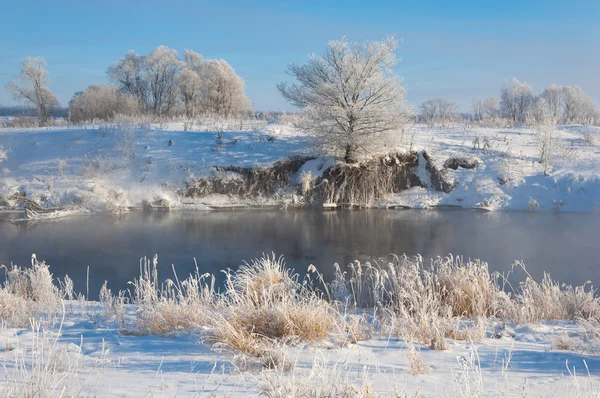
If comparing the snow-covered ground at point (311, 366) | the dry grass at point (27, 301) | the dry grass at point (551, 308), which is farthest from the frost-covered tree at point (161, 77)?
the snow-covered ground at point (311, 366)

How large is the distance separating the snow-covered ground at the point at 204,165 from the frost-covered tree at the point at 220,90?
22.2m

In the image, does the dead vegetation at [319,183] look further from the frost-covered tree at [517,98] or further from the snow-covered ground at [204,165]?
the frost-covered tree at [517,98]

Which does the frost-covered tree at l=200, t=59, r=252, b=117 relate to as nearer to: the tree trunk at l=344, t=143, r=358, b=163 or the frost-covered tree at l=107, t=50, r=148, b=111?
the frost-covered tree at l=107, t=50, r=148, b=111

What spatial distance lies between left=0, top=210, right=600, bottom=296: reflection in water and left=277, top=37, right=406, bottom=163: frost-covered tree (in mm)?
3610

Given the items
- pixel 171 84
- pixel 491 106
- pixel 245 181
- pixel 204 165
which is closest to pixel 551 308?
Result: pixel 245 181

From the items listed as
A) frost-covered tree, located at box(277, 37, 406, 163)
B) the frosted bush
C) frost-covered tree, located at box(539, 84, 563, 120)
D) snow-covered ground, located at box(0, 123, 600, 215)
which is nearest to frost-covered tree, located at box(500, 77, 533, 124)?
frost-covered tree, located at box(539, 84, 563, 120)

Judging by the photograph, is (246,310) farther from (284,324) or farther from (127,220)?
(127,220)

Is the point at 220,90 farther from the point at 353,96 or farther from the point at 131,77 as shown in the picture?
the point at 353,96

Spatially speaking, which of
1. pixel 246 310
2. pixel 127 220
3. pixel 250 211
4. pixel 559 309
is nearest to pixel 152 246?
pixel 127 220

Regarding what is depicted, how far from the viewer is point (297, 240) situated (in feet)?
46.4

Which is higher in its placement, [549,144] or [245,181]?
[549,144]

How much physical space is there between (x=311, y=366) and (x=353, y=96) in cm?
1794

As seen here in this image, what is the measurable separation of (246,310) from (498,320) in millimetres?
3314

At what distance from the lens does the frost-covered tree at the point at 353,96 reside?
20.2 meters
